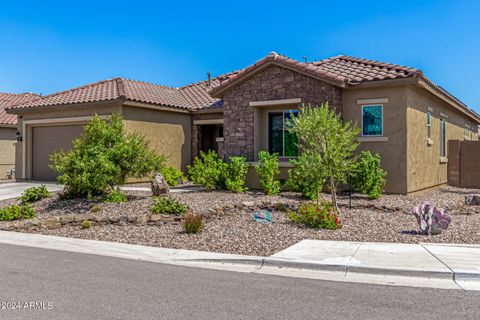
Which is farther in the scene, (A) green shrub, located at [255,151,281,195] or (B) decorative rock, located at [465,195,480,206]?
(A) green shrub, located at [255,151,281,195]

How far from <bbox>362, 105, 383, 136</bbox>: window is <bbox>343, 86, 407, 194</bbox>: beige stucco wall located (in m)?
0.15

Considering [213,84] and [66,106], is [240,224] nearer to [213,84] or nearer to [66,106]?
[66,106]

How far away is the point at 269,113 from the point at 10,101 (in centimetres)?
2044

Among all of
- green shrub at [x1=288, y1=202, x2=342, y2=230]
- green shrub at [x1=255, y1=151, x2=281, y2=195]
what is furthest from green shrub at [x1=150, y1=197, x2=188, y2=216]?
green shrub at [x1=255, y1=151, x2=281, y2=195]

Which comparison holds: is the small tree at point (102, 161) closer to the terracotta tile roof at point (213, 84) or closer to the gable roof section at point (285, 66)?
the gable roof section at point (285, 66)

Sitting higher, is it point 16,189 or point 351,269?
point 16,189

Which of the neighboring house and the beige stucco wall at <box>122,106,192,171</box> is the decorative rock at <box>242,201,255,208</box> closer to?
the beige stucco wall at <box>122,106,192,171</box>

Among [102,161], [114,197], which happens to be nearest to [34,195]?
[114,197]

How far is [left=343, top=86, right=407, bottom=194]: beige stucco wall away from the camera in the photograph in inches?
602

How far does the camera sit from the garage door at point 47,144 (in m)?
21.1

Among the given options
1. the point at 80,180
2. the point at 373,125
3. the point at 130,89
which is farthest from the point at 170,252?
the point at 130,89

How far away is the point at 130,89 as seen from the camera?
2125cm

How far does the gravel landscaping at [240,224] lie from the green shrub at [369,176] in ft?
1.20

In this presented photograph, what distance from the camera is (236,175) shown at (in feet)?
52.5
